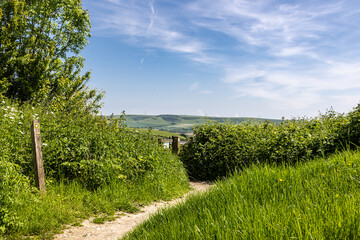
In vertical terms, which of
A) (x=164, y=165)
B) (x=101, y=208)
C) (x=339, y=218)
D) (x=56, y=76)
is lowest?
(x=101, y=208)

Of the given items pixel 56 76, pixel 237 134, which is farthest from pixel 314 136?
pixel 56 76

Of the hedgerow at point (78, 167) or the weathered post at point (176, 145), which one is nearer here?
the hedgerow at point (78, 167)

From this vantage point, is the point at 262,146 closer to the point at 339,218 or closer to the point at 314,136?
the point at 314,136

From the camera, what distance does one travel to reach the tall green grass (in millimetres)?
2480

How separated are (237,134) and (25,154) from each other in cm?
780

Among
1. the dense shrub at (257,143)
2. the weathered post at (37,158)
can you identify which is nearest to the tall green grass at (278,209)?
A: the weathered post at (37,158)

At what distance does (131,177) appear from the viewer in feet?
25.3

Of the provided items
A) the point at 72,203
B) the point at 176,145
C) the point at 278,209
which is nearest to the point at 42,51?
the point at 176,145

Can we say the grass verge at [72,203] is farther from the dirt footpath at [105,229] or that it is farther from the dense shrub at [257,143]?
the dense shrub at [257,143]

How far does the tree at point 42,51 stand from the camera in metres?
16.4

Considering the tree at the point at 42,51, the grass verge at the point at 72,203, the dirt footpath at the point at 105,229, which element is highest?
the tree at the point at 42,51

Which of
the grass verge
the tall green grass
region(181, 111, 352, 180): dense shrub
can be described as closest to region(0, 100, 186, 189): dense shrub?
the grass verge

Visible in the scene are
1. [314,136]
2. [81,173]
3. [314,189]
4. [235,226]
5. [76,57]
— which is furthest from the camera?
[76,57]

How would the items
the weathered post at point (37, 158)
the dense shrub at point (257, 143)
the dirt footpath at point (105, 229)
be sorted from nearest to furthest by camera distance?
the dirt footpath at point (105, 229) → the weathered post at point (37, 158) → the dense shrub at point (257, 143)
